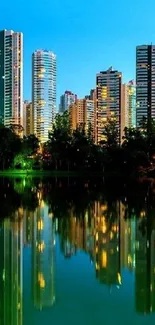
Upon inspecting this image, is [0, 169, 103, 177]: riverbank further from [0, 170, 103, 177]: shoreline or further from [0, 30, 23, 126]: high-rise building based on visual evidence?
[0, 30, 23, 126]: high-rise building

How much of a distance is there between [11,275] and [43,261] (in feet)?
4.09

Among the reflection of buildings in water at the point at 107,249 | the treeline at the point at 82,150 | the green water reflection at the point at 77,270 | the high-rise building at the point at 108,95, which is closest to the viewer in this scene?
the green water reflection at the point at 77,270

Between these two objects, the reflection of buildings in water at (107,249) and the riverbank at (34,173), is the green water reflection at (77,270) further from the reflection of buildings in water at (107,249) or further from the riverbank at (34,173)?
the riverbank at (34,173)

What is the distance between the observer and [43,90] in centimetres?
13700

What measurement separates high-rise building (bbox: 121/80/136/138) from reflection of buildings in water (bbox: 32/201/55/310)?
9513cm

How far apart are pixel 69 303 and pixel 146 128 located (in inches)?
2022

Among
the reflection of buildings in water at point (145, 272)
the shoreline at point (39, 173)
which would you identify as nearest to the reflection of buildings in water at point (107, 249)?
the reflection of buildings in water at point (145, 272)

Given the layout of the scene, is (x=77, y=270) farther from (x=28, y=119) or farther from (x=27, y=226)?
(x=28, y=119)

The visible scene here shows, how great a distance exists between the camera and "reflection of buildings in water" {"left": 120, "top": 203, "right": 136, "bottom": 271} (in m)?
9.32

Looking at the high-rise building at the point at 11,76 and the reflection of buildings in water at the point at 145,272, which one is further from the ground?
the high-rise building at the point at 11,76

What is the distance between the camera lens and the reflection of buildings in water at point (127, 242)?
932 centimetres

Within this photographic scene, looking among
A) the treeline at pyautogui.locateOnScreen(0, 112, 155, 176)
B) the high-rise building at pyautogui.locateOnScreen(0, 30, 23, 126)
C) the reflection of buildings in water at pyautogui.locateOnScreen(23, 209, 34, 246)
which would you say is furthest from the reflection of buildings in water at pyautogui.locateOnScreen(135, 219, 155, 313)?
the high-rise building at pyautogui.locateOnScreen(0, 30, 23, 126)

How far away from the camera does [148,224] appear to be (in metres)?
14.1

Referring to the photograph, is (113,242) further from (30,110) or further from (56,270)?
(30,110)
